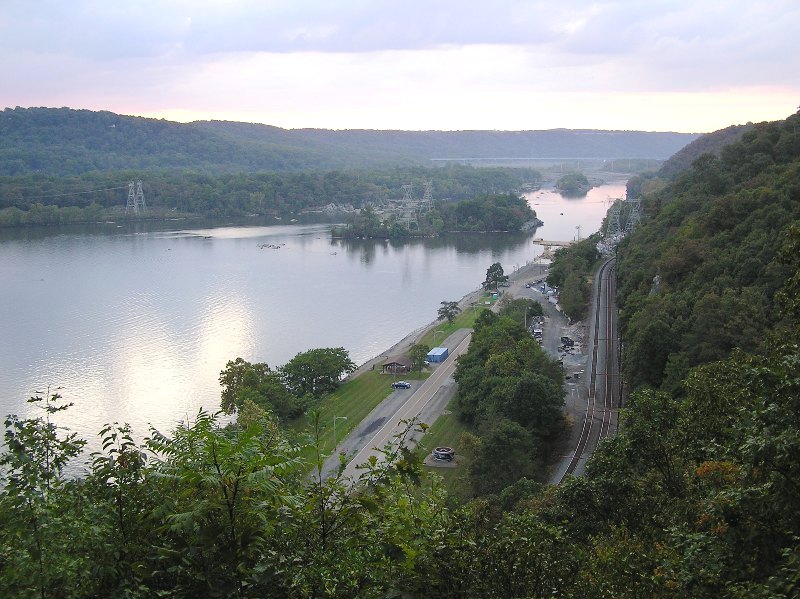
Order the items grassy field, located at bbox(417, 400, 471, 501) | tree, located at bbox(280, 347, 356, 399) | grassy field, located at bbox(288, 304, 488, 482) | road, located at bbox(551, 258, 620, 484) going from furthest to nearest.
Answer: tree, located at bbox(280, 347, 356, 399)
grassy field, located at bbox(288, 304, 488, 482)
road, located at bbox(551, 258, 620, 484)
grassy field, located at bbox(417, 400, 471, 501)

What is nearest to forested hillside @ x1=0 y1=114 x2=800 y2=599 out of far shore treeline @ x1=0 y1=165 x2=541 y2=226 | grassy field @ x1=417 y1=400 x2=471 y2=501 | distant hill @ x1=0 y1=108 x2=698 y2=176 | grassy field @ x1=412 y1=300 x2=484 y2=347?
grassy field @ x1=417 y1=400 x2=471 y2=501

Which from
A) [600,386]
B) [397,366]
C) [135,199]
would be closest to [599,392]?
[600,386]

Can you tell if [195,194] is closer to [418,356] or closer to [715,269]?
[418,356]

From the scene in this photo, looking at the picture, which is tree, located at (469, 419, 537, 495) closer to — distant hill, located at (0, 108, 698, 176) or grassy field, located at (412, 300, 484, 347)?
grassy field, located at (412, 300, 484, 347)

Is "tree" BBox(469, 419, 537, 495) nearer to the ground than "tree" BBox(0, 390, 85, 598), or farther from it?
nearer to the ground

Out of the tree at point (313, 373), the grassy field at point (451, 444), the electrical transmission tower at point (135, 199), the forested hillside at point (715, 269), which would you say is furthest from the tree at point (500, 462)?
the electrical transmission tower at point (135, 199)

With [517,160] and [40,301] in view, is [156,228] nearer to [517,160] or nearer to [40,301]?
[40,301]
